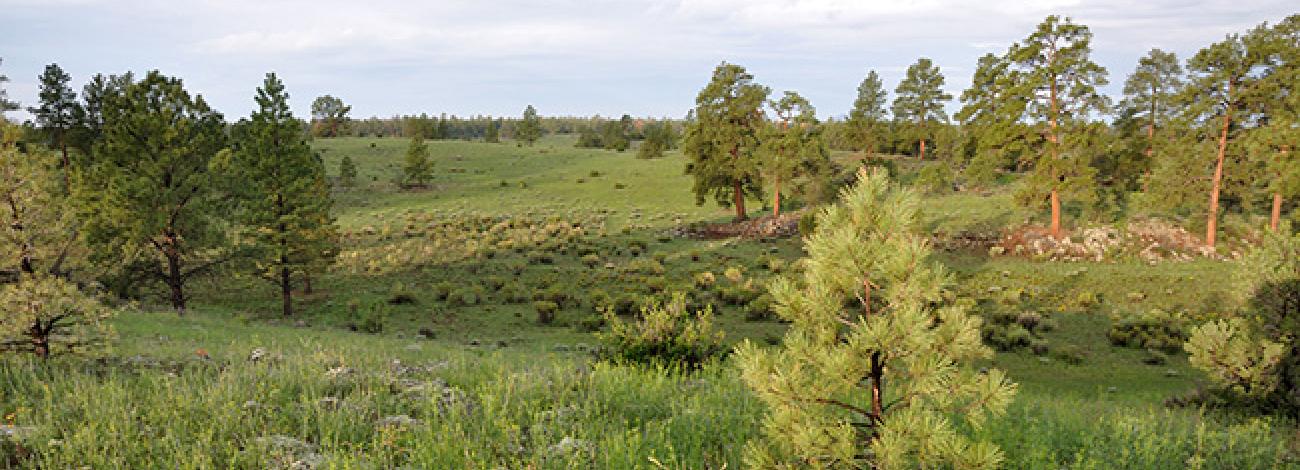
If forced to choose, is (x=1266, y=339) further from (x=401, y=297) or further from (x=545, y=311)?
(x=401, y=297)

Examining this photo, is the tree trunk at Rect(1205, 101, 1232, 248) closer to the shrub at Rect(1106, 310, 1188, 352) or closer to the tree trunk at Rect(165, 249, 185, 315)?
the shrub at Rect(1106, 310, 1188, 352)

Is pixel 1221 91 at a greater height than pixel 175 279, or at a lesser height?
greater

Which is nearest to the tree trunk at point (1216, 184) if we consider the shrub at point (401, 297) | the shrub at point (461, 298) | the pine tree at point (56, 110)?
the shrub at point (461, 298)

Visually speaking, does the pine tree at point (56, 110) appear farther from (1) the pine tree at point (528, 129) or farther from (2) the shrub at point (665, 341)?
(1) the pine tree at point (528, 129)

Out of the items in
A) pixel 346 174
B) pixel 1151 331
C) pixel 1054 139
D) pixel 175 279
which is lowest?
pixel 1151 331

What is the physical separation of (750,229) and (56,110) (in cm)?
4085

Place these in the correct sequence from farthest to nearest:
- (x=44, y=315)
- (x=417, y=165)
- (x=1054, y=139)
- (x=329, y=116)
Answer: (x=329, y=116) → (x=417, y=165) → (x=1054, y=139) → (x=44, y=315)

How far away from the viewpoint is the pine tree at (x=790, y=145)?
39750mm

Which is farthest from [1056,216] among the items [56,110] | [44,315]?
[56,110]

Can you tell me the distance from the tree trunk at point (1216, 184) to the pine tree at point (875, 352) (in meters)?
35.8

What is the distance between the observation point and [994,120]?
3356 cm

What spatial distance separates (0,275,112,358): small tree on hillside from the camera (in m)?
7.28

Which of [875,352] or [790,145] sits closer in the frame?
[875,352]

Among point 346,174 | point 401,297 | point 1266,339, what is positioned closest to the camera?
point 1266,339
